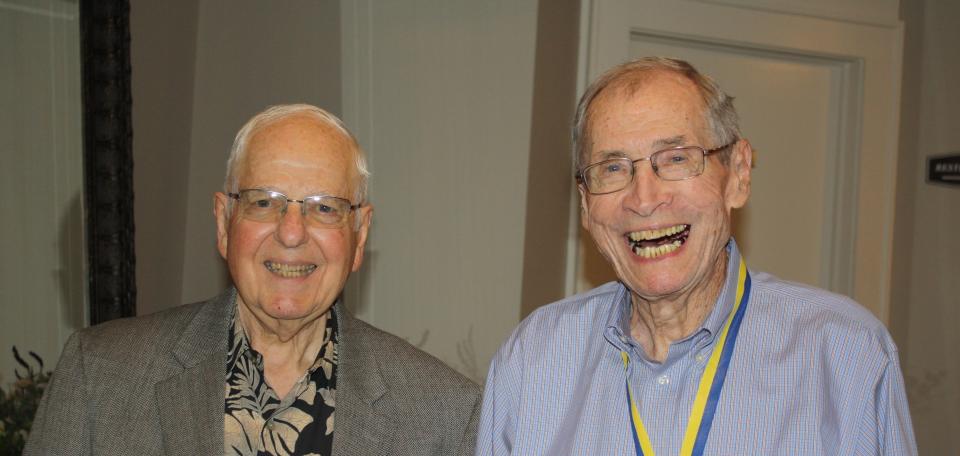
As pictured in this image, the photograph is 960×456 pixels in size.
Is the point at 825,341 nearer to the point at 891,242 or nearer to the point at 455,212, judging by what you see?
the point at 455,212

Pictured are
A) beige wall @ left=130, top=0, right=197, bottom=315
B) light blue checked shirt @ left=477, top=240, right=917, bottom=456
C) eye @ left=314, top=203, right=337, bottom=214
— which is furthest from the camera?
beige wall @ left=130, top=0, right=197, bottom=315

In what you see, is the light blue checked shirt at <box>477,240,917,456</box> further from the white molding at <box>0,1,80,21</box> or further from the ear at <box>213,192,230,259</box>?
the white molding at <box>0,1,80,21</box>

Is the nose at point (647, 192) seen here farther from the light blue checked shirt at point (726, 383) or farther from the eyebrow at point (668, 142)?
the light blue checked shirt at point (726, 383)

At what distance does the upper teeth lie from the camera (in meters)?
1.76

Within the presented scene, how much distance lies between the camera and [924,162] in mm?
3672

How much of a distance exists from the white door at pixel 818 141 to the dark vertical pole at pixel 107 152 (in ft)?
7.00

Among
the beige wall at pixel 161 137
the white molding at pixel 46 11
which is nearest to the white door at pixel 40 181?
the white molding at pixel 46 11

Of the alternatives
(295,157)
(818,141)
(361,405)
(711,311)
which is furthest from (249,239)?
(818,141)

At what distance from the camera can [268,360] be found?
6.11 feet

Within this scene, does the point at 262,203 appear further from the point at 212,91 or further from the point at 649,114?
the point at 212,91

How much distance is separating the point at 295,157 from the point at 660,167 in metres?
0.72

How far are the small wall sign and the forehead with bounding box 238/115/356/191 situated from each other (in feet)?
9.21

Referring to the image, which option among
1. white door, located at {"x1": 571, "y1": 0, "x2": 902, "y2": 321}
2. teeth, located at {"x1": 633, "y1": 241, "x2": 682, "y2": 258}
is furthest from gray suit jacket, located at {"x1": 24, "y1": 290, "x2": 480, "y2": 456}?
white door, located at {"x1": 571, "y1": 0, "x2": 902, "y2": 321}

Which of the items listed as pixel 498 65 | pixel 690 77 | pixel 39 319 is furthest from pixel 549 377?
pixel 498 65
